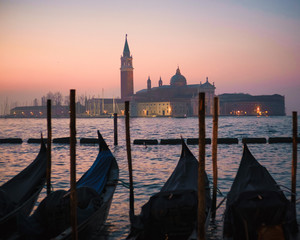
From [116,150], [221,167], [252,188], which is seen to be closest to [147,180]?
[221,167]

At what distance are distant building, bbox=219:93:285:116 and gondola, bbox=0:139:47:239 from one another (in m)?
106

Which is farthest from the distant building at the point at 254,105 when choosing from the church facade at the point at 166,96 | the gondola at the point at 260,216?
the gondola at the point at 260,216

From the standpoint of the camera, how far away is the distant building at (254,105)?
10944cm

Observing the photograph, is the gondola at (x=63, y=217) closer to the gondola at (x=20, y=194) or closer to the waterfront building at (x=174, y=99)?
the gondola at (x=20, y=194)

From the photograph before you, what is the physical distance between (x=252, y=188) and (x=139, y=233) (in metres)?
1.61

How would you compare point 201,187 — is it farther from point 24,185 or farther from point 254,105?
point 254,105

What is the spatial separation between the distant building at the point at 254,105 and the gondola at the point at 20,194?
10589 cm

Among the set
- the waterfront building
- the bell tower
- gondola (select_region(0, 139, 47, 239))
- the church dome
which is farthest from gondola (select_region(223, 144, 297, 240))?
the church dome

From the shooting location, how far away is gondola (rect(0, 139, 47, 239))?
5.08 metres

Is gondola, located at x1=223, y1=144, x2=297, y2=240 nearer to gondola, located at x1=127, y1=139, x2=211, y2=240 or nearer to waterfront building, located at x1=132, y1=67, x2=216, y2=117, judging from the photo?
gondola, located at x1=127, y1=139, x2=211, y2=240

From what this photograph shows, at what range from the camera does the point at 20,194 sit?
6.21 metres

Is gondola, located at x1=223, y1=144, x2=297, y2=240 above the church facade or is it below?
below

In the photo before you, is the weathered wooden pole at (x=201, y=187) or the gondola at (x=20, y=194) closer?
the weathered wooden pole at (x=201, y=187)

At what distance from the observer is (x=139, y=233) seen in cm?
479
